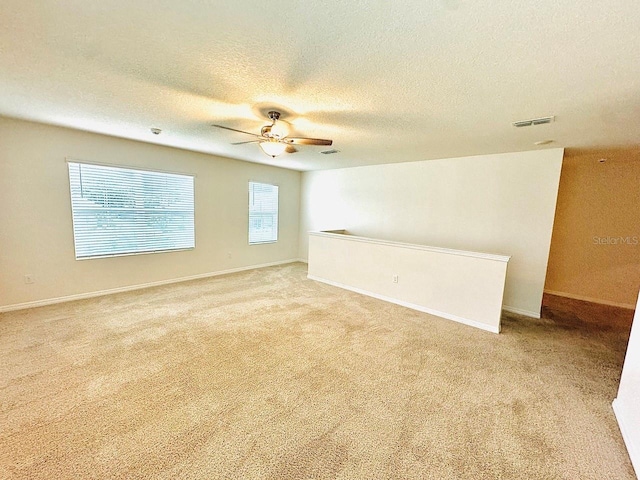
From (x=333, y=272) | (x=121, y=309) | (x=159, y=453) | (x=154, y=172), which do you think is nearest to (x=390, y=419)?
(x=159, y=453)

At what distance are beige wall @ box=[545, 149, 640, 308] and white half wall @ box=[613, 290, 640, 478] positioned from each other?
3191 millimetres

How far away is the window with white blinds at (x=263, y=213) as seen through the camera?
602cm

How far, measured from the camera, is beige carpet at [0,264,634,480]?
4.97ft

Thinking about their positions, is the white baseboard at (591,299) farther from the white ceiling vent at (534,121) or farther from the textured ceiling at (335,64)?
the white ceiling vent at (534,121)

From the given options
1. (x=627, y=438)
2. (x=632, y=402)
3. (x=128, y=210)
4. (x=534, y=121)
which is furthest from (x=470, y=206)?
(x=128, y=210)

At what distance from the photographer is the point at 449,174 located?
4617 mm

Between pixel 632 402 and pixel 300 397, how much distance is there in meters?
2.26

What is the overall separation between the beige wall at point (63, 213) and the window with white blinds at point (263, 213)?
2.14ft

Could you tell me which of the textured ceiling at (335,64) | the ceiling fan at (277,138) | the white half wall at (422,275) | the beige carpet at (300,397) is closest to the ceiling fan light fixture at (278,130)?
the ceiling fan at (277,138)

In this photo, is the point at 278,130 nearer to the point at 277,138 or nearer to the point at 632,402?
the point at 277,138

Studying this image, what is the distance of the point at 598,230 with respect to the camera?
14.5 ft

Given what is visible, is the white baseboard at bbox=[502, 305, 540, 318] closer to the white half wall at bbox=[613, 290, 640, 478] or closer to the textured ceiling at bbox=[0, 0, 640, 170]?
the white half wall at bbox=[613, 290, 640, 478]

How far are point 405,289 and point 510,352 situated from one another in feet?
4.97

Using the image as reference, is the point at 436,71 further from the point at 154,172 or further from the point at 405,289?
the point at 154,172
